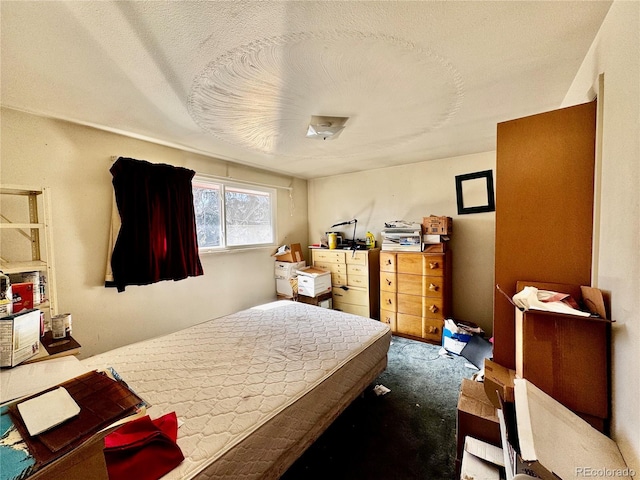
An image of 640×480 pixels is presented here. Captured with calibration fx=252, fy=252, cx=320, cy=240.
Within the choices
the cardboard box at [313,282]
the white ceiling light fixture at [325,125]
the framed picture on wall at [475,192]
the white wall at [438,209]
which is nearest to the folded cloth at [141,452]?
the white ceiling light fixture at [325,125]

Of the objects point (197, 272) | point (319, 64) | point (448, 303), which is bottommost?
point (448, 303)

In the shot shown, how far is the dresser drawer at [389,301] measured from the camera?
10.5ft

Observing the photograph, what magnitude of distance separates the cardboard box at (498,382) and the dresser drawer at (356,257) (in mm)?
2104

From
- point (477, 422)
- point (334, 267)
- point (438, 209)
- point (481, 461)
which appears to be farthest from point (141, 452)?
point (438, 209)

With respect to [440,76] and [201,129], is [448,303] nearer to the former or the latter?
[440,76]

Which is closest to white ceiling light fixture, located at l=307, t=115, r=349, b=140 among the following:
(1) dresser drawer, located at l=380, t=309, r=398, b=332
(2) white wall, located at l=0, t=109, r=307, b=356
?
(2) white wall, located at l=0, t=109, r=307, b=356

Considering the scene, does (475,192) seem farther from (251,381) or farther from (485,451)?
(251,381)

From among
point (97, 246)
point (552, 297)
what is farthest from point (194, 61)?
point (552, 297)

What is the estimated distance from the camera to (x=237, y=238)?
347 centimetres

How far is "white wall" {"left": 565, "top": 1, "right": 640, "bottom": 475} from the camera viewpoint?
2.66 ft

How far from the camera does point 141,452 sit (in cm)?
93

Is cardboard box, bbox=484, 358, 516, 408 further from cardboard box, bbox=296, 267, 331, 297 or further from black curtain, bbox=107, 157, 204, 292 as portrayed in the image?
black curtain, bbox=107, 157, 204, 292

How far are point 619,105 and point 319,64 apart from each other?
1.24m

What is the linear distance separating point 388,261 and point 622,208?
2.38m
